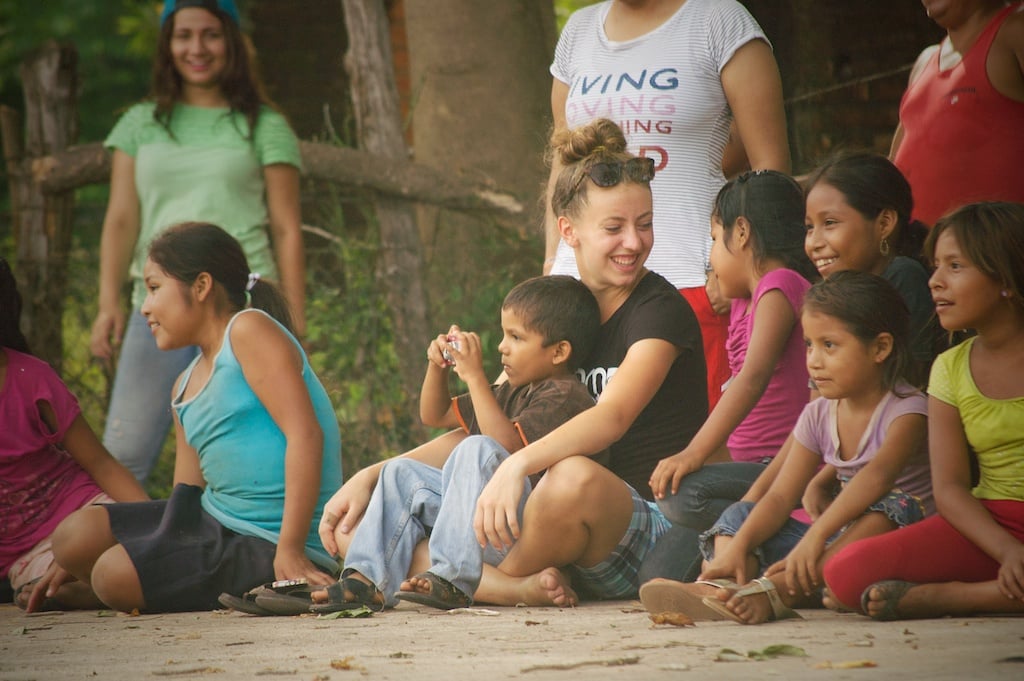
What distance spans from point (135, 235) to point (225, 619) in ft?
7.42

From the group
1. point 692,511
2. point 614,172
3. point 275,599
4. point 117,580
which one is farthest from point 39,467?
point 692,511

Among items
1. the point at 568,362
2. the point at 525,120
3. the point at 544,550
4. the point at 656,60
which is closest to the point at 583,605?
the point at 544,550

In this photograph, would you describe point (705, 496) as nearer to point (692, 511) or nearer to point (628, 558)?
point (692, 511)

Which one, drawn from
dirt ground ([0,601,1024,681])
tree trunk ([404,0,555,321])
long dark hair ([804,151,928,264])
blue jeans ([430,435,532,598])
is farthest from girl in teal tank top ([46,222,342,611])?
tree trunk ([404,0,555,321])

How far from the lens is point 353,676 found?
9.52 feet

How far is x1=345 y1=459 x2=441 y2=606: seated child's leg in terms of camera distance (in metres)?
4.15

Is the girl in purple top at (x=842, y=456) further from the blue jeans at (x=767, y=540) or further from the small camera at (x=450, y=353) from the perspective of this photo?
the small camera at (x=450, y=353)

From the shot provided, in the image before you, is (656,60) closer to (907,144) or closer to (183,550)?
(907,144)

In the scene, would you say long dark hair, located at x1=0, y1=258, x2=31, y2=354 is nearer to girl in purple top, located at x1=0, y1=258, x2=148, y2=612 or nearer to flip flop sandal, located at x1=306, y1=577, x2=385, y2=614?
girl in purple top, located at x1=0, y1=258, x2=148, y2=612

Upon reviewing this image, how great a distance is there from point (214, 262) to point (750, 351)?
5.99ft

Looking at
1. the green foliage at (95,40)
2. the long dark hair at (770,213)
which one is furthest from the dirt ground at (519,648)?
the green foliage at (95,40)

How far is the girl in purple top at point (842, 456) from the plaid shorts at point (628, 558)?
0.23 metres

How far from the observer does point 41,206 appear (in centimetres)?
758

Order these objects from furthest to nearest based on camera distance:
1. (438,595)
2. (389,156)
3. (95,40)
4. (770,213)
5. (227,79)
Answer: (95,40) < (389,156) < (227,79) < (770,213) < (438,595)
